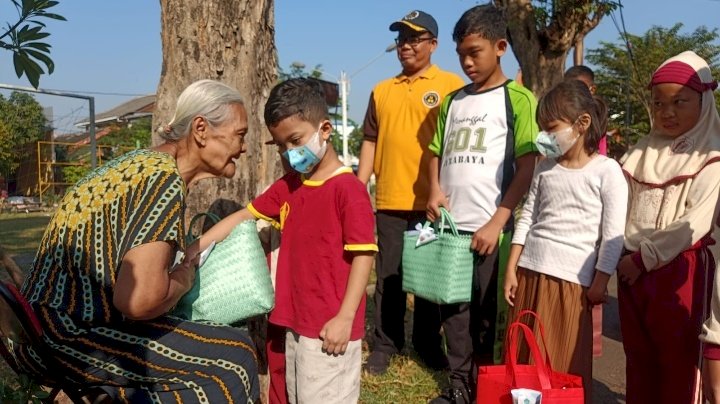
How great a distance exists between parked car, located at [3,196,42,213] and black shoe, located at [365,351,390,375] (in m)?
21.1

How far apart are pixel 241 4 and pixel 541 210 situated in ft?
5.36

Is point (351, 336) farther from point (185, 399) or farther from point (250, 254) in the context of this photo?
point (185, 399)

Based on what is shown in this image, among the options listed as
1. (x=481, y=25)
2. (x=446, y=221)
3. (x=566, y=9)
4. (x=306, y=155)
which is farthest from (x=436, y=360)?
(x=566, y=9)

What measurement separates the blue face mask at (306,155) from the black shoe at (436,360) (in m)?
2.06

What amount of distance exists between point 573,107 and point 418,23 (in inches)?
49.4

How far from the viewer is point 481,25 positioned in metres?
3.44

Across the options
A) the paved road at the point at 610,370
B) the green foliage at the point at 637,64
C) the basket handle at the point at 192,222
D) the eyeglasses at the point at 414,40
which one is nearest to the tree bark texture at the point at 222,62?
the basket handle at the point at 192,222

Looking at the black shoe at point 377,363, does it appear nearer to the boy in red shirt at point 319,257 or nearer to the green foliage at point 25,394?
the boy in red shirt at point 319,257

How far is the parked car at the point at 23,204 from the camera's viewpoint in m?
22.7

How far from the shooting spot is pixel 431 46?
4.06 metres

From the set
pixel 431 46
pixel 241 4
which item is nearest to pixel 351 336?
pixel 241 4

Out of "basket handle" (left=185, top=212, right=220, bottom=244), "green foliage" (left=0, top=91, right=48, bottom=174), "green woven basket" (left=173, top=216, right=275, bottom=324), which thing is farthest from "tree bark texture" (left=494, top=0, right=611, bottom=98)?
"green woven basket" (left=173, top=216, right=275, bottom=324)

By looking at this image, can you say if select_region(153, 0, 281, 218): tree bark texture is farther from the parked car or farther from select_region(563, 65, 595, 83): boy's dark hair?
the parked car

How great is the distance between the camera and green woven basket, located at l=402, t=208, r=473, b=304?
3.30 m
